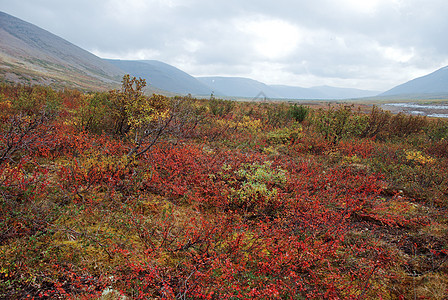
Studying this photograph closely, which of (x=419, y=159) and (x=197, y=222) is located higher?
(x=419, y=159)

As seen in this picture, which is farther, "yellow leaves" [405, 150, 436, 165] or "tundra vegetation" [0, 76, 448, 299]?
"yellow leaves" [405, 150, 436, 165]

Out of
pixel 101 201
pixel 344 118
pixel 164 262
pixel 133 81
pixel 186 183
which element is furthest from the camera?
pixel 344 118

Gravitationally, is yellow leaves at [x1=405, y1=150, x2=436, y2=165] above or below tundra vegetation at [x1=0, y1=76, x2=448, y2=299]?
above

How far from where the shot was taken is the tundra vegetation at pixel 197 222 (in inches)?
116

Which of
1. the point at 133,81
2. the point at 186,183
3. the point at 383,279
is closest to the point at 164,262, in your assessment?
the point at 186,183

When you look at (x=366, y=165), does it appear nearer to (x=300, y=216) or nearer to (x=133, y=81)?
(x=300, y=216)

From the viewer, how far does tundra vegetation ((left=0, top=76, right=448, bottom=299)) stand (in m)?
2.94

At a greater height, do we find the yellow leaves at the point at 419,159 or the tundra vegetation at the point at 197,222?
the yellow leaves at the point at 419,159

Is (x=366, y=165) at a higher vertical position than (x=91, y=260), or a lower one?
higher

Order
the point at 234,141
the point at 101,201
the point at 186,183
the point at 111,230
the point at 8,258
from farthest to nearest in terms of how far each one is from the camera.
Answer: the point at 234,141, the point at 186,183, the point at 101,201, the point at 111,230, the point at 8,258

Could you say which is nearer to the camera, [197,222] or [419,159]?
[197,222]

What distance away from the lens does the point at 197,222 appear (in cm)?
448

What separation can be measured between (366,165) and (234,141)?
528cm

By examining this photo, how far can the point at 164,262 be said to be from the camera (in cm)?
337
